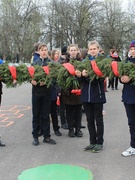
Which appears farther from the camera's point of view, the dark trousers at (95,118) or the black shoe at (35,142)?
the black shoe at (35,142)

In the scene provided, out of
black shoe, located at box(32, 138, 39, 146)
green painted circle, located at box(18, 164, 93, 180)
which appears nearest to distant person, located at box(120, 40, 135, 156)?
green painted circle, located at box(18, 164, 93, 180)

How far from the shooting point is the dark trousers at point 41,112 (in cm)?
562

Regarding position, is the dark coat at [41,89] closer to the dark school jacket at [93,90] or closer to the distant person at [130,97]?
the dark school jacket at [93,90]

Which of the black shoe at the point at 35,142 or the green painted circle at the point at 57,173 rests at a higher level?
the black shoe at the point at 35,142

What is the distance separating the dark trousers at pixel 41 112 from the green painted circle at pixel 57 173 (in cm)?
125

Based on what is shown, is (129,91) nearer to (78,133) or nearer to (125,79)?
(125,79)

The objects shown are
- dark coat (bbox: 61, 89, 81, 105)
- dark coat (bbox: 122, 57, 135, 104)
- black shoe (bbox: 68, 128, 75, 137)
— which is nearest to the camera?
dark coat (bbox: 122, 57, 135, 104)

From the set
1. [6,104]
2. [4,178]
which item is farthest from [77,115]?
[6,104]

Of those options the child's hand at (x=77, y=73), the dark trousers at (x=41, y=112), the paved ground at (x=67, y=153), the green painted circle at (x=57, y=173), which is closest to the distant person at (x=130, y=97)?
the paved ground at (x=67, y=153)

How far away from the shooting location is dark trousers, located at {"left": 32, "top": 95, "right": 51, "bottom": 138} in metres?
5.62

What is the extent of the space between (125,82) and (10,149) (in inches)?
95.5

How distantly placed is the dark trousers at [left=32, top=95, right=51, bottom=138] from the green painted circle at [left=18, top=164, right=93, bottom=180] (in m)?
1.25

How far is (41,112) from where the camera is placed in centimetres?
575

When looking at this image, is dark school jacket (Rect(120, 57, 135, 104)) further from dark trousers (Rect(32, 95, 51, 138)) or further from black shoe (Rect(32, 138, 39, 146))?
black shoe (Rect(32, 138, 39, 146))
